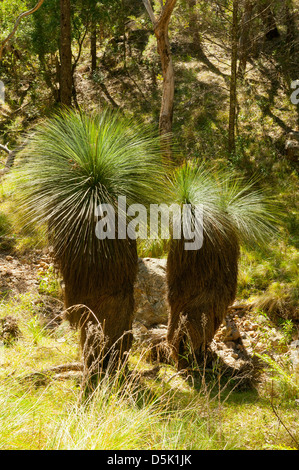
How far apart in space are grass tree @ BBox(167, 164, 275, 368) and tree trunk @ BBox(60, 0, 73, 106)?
18.2ft

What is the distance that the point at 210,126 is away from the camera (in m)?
9.20

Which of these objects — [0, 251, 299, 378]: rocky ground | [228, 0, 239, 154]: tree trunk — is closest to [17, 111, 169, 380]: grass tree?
[0, 251, 299, 378]: rocky ground

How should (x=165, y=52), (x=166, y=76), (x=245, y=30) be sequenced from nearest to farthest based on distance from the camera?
1. (x=165, y=52)
2. (x=166, y=76)
3. (x=245, y=30)

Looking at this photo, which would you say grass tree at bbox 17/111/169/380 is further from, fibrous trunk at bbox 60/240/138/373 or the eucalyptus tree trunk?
the eucalyptus tree trunk

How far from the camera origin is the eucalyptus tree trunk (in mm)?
6234

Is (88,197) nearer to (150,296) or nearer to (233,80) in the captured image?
(150,296)

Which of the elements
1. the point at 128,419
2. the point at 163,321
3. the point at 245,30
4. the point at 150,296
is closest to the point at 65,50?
the point at 245,30

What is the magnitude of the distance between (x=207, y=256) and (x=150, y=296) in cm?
147

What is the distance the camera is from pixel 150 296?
16.6ft

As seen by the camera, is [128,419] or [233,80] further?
[233,80]

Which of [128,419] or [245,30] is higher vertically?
[245,30]

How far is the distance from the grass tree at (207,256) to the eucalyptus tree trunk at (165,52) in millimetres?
3347
